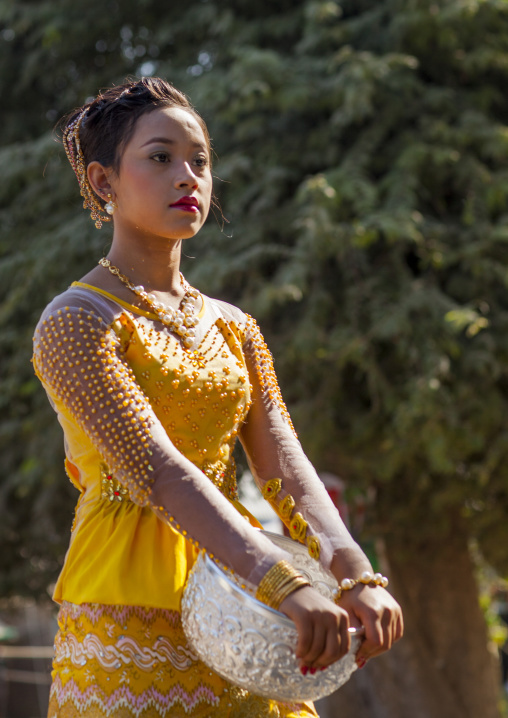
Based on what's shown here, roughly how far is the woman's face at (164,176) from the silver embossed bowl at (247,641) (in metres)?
0.67

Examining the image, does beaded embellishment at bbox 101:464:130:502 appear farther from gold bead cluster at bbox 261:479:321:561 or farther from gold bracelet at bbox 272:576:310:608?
gold bracelet at bbox 272:576:310:608

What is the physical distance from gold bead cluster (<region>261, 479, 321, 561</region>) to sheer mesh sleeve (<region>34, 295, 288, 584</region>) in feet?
0.70

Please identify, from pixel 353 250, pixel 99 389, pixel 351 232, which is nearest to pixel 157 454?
pixel 99 389

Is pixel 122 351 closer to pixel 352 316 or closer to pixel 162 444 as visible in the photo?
pixel 162 444

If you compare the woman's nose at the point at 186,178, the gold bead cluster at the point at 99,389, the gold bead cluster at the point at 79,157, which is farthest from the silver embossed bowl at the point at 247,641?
the gold bead cluster at the point at 79,157

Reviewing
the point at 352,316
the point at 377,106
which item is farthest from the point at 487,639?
the point at 377,106

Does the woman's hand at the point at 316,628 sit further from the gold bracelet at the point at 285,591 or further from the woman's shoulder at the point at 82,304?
Answer: the woman's shoulder at the point at 82,304

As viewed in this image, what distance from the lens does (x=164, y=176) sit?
1.75 meters

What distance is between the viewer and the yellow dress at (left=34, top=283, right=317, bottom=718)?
158 cm

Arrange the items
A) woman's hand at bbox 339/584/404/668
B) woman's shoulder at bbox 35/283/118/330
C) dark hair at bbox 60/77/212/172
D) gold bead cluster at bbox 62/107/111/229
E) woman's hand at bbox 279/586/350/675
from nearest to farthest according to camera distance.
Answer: woman's hand at bbox 279/586/350/675
woman's hand at bbox 339/584/404/668
woman's shoulder at bbox 35/283/118/330
dark hair at bbox 60/77/212/172
gold bead cluster at bbox 62/107/111/229

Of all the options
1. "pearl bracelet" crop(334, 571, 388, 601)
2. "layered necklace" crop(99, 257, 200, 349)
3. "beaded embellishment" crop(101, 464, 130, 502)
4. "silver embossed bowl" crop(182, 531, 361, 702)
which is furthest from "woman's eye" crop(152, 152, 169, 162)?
"pearl bracelet" crop(334, 571, 388, 601)

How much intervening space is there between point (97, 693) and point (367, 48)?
4692mm

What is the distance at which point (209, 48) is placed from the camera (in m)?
5.99

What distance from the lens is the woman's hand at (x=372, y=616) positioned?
1.50m
